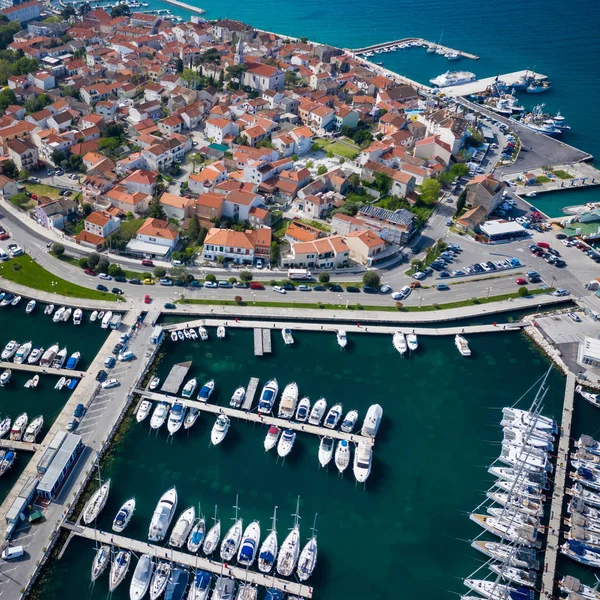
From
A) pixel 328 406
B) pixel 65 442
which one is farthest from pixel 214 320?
pixel 65 442

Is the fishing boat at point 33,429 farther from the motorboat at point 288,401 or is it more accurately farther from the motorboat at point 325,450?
the motorboat at point 325,450

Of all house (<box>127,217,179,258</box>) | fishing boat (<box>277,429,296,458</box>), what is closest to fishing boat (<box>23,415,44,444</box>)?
fishing boat (<box>277,429,296,458</box>)

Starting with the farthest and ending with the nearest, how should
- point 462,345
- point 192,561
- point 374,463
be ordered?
1. point 462,345
2. point 374,463
3. point 192,561

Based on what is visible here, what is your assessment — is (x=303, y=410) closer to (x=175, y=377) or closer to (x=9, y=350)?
(x=175, y=377)

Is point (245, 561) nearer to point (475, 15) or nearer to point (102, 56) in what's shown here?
point (102, 56)

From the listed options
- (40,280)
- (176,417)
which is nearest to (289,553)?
(176,417)
